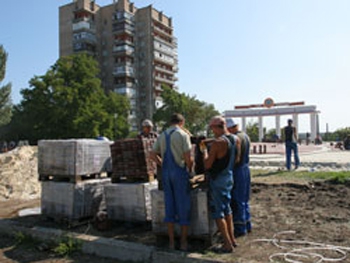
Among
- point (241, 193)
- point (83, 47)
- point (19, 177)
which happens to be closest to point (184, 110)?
point (83, 47)

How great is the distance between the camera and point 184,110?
56500mm

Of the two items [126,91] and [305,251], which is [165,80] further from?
[305,251]

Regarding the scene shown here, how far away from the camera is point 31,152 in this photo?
43.2 ft

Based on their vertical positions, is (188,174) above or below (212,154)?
below

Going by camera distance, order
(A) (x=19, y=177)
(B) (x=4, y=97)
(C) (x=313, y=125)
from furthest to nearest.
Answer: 1. (C) (x=313, y=125)
2. (B) (x=4, y=97)
3. (A) (x=19, y=177)

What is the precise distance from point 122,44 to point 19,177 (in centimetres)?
6678

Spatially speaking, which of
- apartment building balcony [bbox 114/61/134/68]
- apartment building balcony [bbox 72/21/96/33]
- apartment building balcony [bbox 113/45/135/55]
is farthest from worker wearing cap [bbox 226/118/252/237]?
apartment building balcony [bbox 72/21/96/33]

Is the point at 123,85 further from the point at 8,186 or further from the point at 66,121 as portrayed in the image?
the point at 8,186

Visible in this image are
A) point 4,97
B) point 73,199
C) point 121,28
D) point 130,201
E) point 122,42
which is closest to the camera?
point 130,201

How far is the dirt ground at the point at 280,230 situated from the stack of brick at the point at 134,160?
85 centimetres

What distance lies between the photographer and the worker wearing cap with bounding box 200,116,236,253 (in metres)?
4.46

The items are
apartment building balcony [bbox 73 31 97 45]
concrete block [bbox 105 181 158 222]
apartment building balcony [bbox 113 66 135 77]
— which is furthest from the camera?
apartment building balcony [bbox 73 31 97 45]

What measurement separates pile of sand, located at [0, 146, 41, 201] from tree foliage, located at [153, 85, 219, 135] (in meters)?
42.1

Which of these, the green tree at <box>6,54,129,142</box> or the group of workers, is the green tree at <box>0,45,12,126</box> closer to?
the green tree at <box>6,54,129,142</box>
